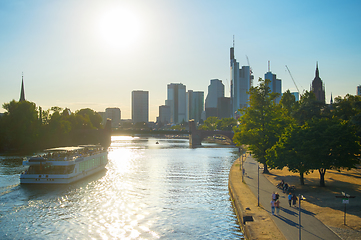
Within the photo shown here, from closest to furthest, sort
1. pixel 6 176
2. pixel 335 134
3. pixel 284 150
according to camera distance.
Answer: pixel 335 134, pixel 284 150, pixel 6 176

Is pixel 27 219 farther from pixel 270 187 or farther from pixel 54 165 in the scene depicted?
pixel 270 187

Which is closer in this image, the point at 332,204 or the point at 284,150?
the point at 332,204

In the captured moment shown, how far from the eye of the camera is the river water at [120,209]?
102ft

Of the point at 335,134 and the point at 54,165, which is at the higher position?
the point at 335,134

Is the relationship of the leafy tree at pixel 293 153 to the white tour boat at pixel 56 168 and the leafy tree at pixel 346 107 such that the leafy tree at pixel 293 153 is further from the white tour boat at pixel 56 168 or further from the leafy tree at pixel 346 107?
the white tour boat at pixel 56 168

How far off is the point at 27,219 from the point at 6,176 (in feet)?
98.5

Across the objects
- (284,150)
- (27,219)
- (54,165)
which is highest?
(284,150)

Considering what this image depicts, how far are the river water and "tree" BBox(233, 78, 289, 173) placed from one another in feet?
29.6

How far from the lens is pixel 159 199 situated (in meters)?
45.1

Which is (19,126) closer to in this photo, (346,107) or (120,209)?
(120,209)

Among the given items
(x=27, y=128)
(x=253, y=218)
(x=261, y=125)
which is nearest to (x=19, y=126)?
(x=27, y=128)

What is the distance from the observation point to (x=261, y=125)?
2430 inches

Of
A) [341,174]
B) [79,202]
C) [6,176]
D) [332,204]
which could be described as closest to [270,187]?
[332,204]

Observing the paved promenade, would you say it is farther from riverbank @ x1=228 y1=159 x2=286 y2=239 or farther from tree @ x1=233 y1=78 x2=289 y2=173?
tree @ x1=233 y1=78 x2=289 y2=173
